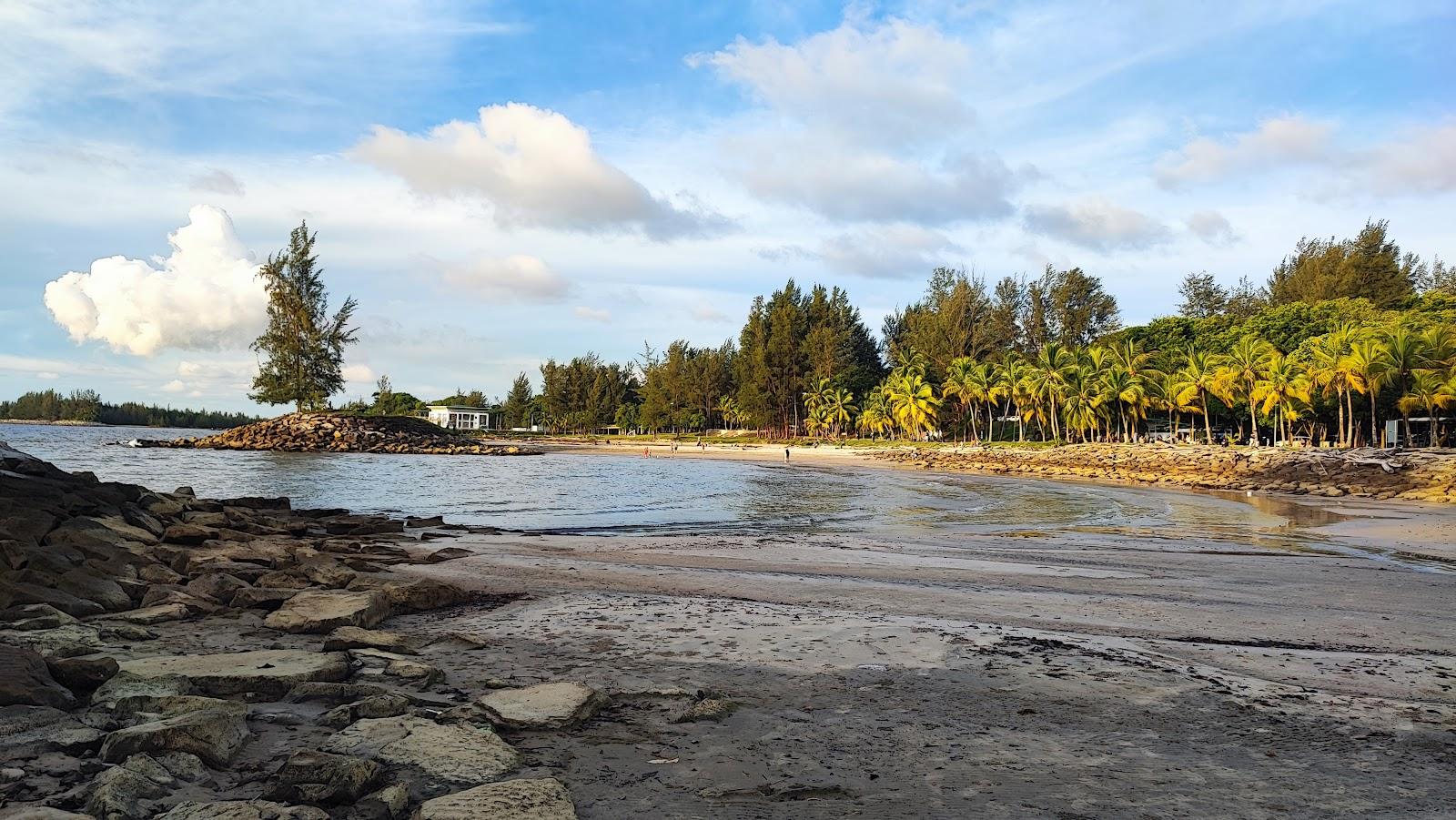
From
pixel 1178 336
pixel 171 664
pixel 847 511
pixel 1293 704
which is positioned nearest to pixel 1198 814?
pixel 1293 704

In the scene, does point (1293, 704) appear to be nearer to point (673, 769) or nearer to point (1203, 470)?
point (673, 769)

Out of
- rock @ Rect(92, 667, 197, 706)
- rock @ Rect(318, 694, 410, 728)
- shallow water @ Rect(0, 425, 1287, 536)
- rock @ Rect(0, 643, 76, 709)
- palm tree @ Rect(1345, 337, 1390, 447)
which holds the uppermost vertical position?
palm tree @ Rect(1345, 337, 1390, 447)

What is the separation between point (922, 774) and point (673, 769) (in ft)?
3.85

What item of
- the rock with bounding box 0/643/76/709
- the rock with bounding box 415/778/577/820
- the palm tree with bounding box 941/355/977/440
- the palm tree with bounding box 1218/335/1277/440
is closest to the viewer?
the rock with bounding box 415/778/577/820

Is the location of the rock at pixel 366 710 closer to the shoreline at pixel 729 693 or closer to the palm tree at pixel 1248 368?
the shoreline at pixel 729 693

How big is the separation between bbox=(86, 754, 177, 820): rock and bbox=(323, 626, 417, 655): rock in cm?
221

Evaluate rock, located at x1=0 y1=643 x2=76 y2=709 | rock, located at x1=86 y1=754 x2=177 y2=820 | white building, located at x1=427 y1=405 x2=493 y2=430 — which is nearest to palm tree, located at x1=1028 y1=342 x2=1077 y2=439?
rock, located at x1=0 y1=643 x2=76 y2=709

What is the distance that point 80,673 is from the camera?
445cm

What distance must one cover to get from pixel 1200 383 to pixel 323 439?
68.7 meters

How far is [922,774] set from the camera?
12.5 ft

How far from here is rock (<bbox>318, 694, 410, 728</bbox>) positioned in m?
4.20

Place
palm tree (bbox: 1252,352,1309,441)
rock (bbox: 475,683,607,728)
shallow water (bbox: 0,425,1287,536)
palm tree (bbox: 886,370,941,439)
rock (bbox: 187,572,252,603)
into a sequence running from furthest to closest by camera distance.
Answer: palm tree (bbox: 886,370,941,439) → palm tree (bbox: 1252,352,1309,441) → shallow water (bbox: 0,425,1287,536) → rock (bbox: 187,572,252,603) → rock (bbox: 475,683,607,728)

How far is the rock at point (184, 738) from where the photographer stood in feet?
11.5

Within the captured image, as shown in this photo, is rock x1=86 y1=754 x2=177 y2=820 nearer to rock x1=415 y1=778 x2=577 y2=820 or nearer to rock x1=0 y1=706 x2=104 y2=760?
rock x1=0 y1=706 x2=104 y2=760
